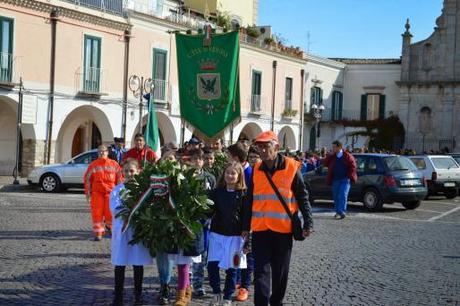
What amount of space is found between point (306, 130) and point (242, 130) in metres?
7.55

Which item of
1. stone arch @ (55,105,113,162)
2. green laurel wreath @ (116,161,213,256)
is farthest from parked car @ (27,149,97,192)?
green laurel wreath @ (116,161,213,256)

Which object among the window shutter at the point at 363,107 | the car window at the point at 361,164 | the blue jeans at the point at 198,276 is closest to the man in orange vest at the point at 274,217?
the blue jeans at the point at 198,276

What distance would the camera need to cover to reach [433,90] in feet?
150

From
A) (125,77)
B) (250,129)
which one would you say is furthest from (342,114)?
(125,77)

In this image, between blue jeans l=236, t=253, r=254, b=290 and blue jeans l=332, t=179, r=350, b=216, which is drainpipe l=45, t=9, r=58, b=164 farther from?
blue jeans l=236, t=253, r=254, b=290

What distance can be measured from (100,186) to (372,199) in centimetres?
919

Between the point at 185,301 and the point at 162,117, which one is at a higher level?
the point at 162,117

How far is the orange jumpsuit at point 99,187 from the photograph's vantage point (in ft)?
37.1

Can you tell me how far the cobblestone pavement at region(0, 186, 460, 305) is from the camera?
7.67 m

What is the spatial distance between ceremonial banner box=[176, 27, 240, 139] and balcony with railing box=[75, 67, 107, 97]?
1320 cm

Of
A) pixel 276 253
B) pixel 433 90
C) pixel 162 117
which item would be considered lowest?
pixel 276 253

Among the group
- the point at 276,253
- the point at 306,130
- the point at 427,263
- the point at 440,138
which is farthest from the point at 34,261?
the point at 440,138

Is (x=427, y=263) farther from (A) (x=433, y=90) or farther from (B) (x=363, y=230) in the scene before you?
(A) (x=433, y=90)

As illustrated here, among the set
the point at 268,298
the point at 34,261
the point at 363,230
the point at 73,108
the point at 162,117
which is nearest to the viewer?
the point at 268,298
